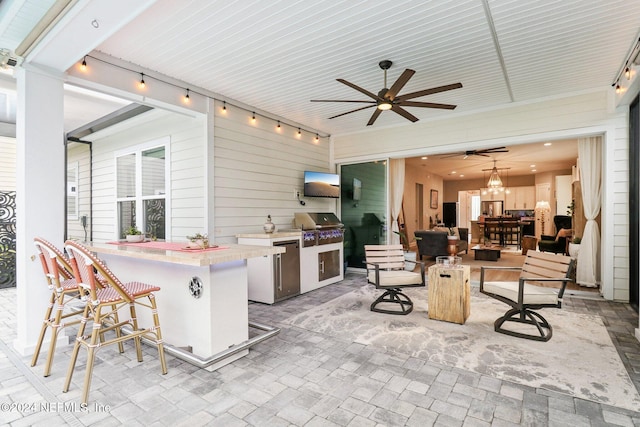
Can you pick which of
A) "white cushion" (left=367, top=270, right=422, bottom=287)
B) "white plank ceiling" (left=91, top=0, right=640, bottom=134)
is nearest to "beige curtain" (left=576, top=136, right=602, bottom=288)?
"white plank ceiling" (left=91, top=0, right=640, bottom=134)

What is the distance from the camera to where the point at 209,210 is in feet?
14.5

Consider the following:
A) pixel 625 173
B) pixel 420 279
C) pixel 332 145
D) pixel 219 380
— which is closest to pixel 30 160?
pixel 219 380

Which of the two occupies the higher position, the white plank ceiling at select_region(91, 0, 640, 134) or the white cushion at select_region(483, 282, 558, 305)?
the white plank ceiling at select_region(91, 0, 640, 134)

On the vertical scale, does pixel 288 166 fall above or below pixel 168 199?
above

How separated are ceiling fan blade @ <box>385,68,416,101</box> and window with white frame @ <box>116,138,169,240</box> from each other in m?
3.51

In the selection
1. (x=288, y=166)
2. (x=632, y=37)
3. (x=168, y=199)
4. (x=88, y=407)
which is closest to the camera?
(x=88, y=407)

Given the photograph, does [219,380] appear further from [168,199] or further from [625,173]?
[625,173]

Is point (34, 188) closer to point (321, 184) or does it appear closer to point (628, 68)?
point (321, 184)

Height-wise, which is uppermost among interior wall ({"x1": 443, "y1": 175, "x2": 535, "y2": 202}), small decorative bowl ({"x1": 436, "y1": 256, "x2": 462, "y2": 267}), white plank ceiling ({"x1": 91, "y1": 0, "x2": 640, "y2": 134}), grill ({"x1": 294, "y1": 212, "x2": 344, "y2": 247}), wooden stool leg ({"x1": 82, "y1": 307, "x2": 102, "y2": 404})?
white plank ceiling ({"x1": 91, "y1": 0, "x2": 640, "y2": 134})

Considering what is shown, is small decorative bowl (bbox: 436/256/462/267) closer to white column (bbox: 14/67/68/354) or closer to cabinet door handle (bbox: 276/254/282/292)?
cabinet door handle (bbox: 276/254/282/292)

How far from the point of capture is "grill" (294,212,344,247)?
17.1 ft

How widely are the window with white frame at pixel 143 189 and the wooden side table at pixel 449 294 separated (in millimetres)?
3979

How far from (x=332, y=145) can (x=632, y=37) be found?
470cm

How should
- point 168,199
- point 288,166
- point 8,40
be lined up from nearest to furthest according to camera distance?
point 8,40, point 168,199, point 288,166
